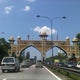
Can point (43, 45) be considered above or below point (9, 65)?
above

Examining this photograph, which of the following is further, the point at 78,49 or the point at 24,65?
the point at 78,49

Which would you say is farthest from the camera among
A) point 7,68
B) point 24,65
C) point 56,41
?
point 56,41

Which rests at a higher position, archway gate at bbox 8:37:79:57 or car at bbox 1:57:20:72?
archway gate at bbox 8:37:79:57

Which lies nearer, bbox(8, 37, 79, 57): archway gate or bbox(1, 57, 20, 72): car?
bbox(1, 57, 20, 72): car

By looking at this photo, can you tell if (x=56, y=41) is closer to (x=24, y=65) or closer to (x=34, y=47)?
(x=34, y=47)

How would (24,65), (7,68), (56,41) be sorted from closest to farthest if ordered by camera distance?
(7,68) < (24,65) < (56,41)

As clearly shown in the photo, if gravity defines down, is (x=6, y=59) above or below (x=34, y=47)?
below

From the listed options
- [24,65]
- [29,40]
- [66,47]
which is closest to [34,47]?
[29,40]

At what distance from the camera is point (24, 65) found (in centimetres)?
7581

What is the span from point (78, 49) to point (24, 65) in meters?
81.7

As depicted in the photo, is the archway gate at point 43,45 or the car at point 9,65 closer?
the car at point 9,65

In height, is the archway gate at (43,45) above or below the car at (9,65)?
above

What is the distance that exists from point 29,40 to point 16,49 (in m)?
7.37

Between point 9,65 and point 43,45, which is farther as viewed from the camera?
point 43,45
